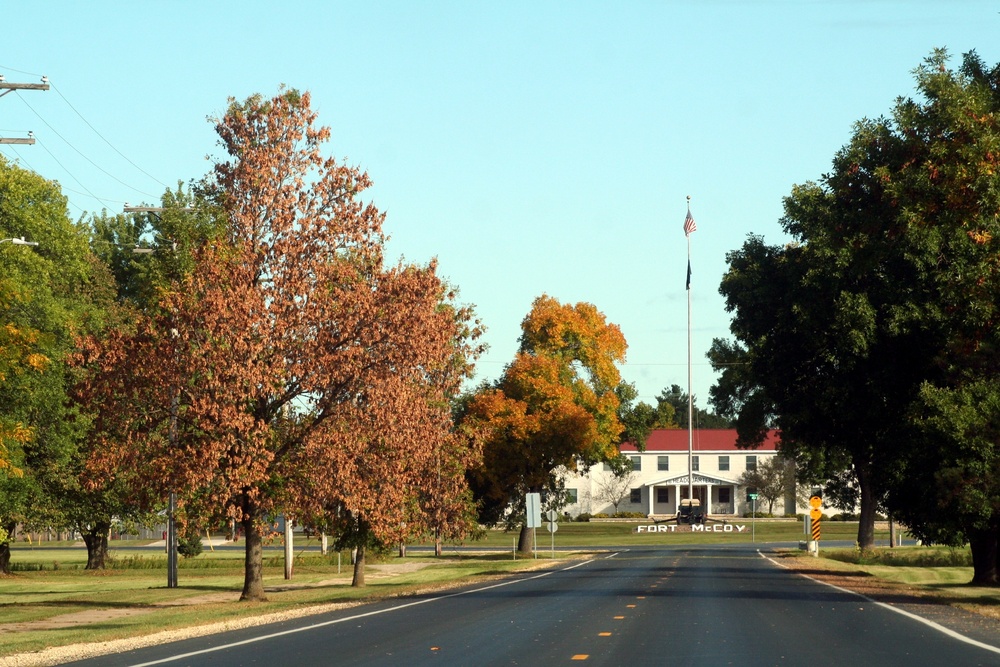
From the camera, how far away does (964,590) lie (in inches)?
1319

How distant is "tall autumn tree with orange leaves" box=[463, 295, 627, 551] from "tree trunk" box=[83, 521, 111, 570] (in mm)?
16466

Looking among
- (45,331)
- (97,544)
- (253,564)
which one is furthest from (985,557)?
(97,544)

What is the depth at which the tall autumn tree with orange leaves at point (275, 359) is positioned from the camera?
28672 mm

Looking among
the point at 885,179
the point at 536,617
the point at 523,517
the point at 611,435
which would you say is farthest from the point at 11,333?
the point at 611,435

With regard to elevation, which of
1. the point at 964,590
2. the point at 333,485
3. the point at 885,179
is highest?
the point at 885,179

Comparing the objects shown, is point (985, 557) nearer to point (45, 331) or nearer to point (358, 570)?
point (358, 570)

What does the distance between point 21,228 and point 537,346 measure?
27.8m

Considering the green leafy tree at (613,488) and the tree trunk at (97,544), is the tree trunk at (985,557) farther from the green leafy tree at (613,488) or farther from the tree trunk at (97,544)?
the green leafy tree at (613,488)

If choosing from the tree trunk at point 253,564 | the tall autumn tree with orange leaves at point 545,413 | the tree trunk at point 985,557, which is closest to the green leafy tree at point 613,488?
the tall autumn tree with orange leaves at point 545,413

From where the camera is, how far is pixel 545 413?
202ft

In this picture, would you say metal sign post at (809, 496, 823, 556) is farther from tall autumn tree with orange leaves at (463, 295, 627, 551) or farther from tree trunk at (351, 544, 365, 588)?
tree trunk at (351, 544, 365, 588)

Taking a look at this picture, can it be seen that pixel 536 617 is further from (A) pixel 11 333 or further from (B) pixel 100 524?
(B) pixel 100 524

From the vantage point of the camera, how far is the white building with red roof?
12691 cm

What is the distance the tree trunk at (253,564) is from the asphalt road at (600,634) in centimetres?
393
